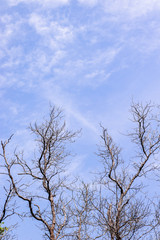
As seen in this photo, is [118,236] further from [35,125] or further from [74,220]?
[35,125]

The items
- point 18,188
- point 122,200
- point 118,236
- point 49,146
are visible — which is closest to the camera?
point 118,236

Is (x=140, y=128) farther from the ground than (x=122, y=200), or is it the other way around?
(x=140, y=128)

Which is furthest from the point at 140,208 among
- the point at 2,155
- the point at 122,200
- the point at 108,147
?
the point at 2,155

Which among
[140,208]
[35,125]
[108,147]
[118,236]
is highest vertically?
[35,125]

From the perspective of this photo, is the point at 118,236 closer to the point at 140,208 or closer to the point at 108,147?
the point at 140,208

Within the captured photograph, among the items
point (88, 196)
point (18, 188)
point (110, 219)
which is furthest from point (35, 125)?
point (110, 219)

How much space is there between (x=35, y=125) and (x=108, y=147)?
3562 mm

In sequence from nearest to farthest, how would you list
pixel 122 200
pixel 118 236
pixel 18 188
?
pixel 118 236, pixel 122 200, pixel 18 188

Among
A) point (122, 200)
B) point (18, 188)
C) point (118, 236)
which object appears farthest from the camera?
point (18, 188)

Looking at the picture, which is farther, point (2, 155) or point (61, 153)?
point (61, 153)

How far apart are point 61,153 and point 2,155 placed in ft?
8.95

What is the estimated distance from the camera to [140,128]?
13914mm

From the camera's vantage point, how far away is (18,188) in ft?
44.0

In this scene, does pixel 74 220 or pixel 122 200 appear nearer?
pixel 122 200
